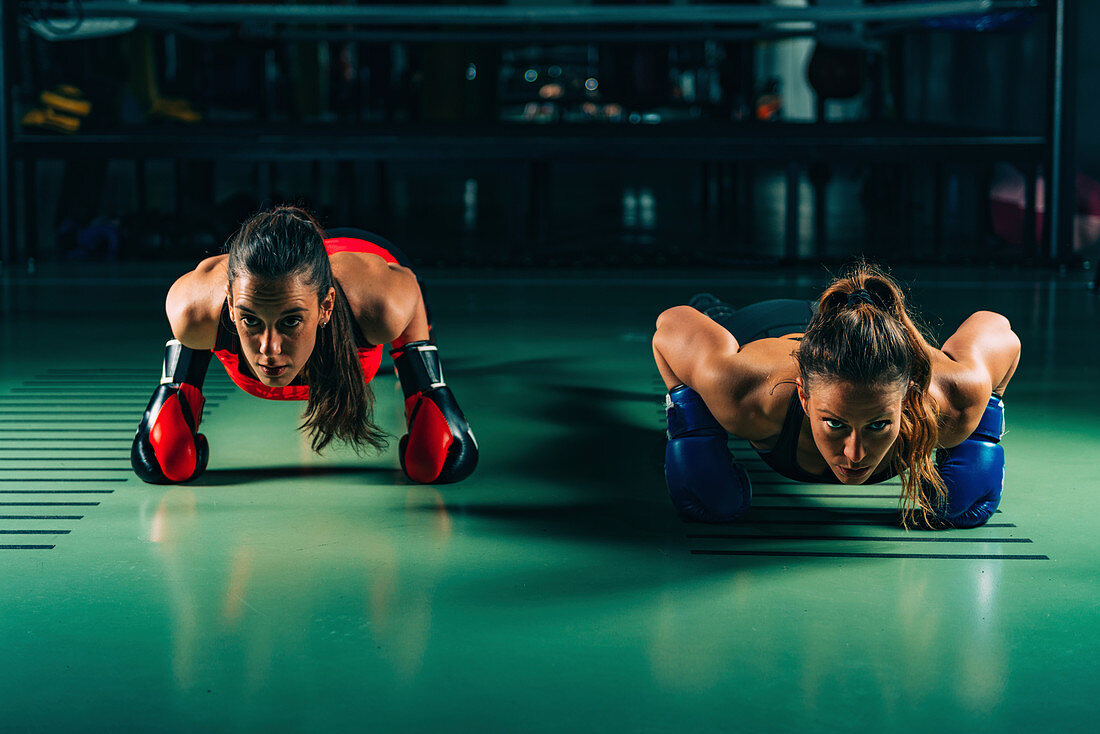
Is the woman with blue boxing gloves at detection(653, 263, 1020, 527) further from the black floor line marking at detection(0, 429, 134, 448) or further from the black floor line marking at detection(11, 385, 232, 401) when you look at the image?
the black floor line marking at detection(11, 385, 232, 401)

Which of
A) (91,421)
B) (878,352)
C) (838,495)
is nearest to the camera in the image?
(878,352)

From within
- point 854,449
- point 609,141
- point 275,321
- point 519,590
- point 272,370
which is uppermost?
point 609,141

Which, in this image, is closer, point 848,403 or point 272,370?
point 848,403

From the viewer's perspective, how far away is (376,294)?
289 cm

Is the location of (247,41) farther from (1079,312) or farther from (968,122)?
(1079,312)

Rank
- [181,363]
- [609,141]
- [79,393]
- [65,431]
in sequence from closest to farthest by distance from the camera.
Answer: [181,363] < [65,431] < [79,393] < [609,141]

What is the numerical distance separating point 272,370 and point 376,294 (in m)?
0.38

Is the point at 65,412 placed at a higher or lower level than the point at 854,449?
lower

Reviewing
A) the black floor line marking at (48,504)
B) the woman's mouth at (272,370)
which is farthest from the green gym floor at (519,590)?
the woman's mouth at (272,370)

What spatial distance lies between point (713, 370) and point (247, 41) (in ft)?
29.0

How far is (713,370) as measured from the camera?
2436 mm

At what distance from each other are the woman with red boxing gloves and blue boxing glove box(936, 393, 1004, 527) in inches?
43.7

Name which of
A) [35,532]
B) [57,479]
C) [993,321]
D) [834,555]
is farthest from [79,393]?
[993,321]

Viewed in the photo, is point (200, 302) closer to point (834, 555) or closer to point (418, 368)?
point (418, 368)
